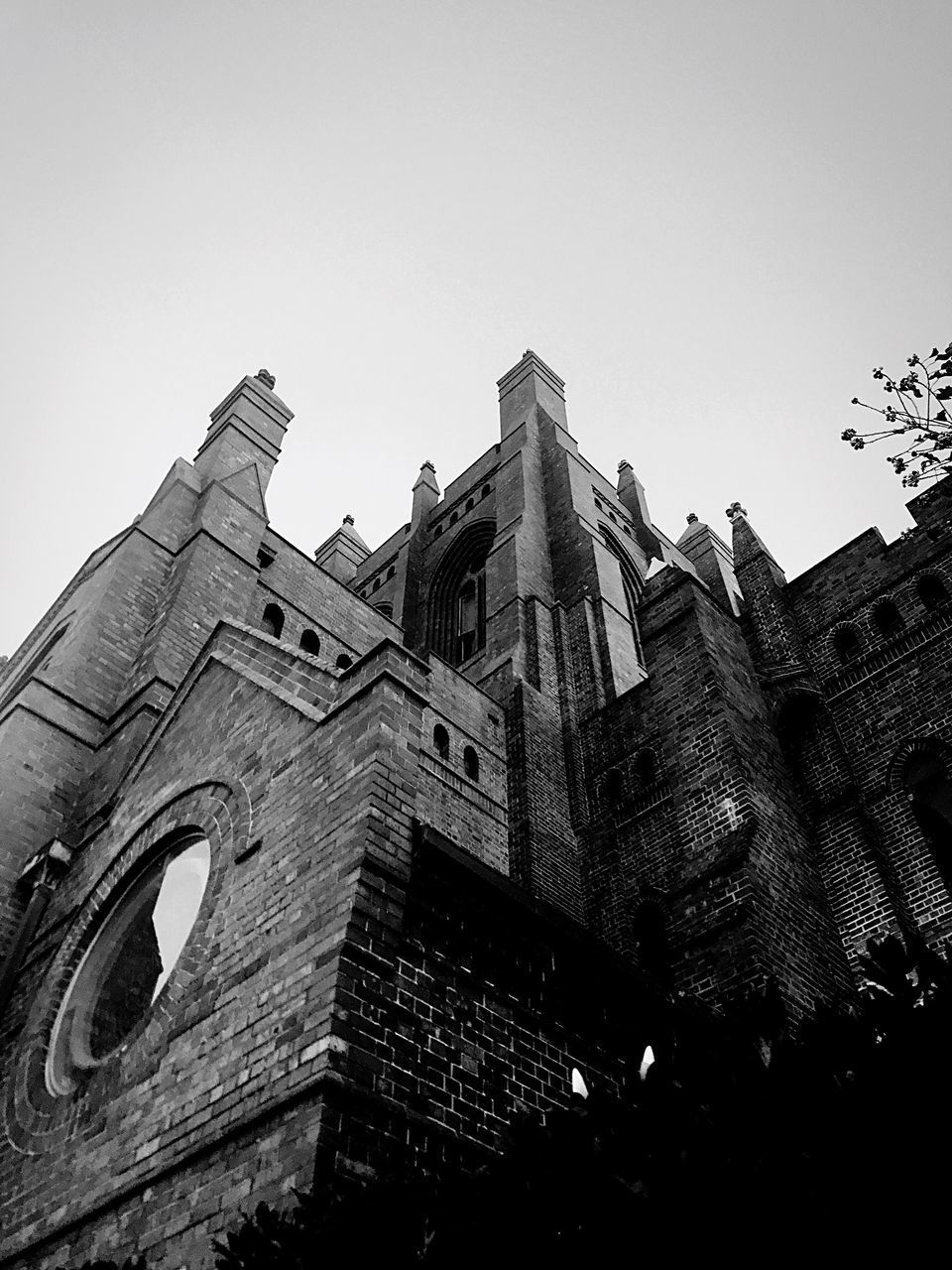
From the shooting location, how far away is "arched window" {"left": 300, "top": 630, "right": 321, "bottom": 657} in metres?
18.6

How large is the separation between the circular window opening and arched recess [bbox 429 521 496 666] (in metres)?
16.1

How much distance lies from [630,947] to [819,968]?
268cm

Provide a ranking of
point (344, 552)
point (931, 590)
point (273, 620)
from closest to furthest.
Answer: point (931, 590) → point (273, 620) → point (344, 552)

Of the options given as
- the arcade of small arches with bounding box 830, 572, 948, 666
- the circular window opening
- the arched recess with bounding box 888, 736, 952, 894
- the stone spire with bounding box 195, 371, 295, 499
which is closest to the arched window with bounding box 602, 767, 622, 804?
the arcade of small arches with bounding box 830, 572, 948, 666

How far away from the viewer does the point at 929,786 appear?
12234 millimetres

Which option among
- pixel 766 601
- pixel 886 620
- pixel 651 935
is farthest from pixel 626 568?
pixel 651 935

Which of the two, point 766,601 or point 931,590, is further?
point 766,601

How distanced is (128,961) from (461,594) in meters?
19.1

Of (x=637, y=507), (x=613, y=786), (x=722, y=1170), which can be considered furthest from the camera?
(x=637, y=507)

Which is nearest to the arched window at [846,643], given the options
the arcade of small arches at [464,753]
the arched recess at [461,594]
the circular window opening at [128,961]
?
the arcade of small arches at [464,753]

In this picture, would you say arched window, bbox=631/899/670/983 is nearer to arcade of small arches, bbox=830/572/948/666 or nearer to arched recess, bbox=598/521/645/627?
arcade of small arches, bbox=830/572/948/666

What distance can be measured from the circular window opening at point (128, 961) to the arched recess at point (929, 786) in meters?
8.48

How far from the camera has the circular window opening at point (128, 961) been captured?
25.0 ft

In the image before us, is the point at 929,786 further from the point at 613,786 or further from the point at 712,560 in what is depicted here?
the point at 712,560
